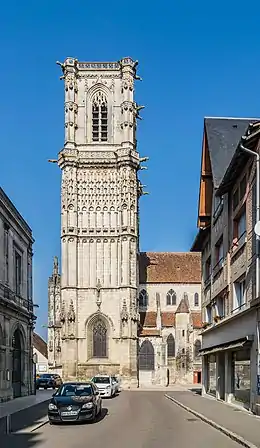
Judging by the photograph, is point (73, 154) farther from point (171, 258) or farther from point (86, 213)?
point (171, 258)

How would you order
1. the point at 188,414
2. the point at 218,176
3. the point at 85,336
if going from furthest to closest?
the point at 85,336, the point at 218,176, the point at 188,414

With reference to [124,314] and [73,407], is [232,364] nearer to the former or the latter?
[73,407]

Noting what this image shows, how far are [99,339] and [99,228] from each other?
11347mm

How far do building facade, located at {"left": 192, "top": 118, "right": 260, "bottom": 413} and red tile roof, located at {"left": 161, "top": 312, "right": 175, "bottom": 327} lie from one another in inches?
1562

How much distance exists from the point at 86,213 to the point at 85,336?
41.5 feet

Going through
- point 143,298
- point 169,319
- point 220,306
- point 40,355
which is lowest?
point 40,355

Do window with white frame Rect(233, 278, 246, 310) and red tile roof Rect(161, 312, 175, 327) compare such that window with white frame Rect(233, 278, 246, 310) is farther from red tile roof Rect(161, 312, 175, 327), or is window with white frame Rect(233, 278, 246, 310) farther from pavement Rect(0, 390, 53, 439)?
red tile roof Rect(161, 312, 175, 327)

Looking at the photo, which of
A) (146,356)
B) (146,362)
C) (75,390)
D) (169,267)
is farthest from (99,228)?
(75,390)

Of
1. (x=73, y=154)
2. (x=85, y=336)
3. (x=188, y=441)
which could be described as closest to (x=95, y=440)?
(x=188, y=441)

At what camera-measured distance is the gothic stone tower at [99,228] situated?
70688mm

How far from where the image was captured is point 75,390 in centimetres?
2291

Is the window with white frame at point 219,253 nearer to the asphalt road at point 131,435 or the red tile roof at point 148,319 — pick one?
the asphalt road at point 131,435

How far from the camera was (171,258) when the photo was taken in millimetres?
87500

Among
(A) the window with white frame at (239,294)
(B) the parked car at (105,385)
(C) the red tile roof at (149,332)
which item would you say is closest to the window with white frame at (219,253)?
(A) the window with white frame at (239,294)
